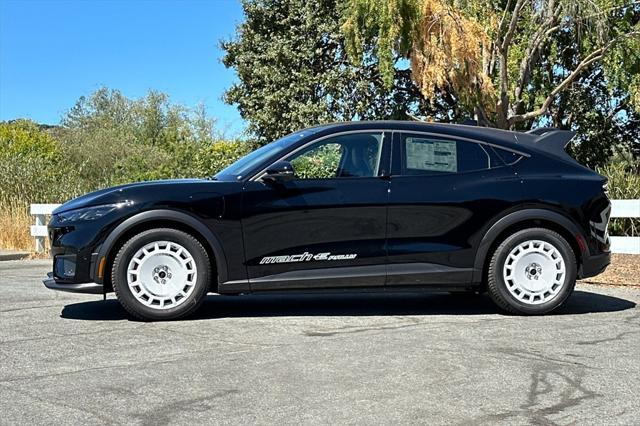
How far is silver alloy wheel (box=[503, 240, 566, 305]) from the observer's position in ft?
21.4

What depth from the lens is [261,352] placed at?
16.7ft

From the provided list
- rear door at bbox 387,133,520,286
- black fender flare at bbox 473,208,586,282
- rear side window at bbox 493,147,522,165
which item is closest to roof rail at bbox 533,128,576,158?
rear side window at bbox 493,147,522,165

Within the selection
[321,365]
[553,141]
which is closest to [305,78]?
[553,141]

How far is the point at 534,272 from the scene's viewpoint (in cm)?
654

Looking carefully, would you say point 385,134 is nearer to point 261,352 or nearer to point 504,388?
point 261,352

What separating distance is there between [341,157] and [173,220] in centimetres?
156

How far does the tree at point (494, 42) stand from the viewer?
624 inches

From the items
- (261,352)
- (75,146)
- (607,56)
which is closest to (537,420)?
(261,352)

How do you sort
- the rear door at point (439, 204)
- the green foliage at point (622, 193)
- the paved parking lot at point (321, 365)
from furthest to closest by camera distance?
the green foliage at point (622, 193) < the rear door at point (439, 204) < the paved parking lot at point (321, 365)

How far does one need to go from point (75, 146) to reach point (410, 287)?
45327mm

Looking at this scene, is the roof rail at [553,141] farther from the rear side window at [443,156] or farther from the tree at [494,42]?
the tree at [494,42]

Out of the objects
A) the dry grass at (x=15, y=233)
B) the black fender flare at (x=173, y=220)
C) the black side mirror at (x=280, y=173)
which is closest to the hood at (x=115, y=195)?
the black fender flare at (x=173, y=220)

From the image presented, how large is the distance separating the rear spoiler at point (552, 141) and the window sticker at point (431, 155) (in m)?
0.83

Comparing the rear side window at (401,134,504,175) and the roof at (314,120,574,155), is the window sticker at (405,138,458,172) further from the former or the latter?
the roof at (314,120,574,155)
